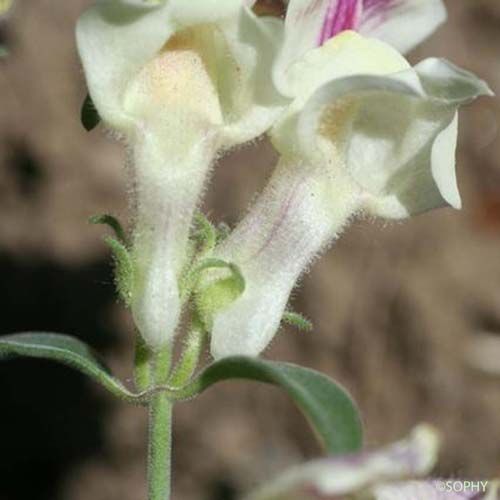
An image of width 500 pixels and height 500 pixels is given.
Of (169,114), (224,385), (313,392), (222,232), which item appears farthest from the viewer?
(224,385)

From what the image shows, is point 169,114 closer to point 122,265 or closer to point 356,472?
point 122,265

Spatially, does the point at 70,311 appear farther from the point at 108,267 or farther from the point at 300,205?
the point at 300,205

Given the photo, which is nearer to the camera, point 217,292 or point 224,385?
point 217,292

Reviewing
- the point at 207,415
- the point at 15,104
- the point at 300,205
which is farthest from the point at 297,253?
the point at 15,104

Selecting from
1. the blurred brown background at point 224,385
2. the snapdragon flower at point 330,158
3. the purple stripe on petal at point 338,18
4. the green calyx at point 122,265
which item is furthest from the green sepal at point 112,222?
the blurred brown background at point 224,385

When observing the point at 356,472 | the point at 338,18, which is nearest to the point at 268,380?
the point at 356,472

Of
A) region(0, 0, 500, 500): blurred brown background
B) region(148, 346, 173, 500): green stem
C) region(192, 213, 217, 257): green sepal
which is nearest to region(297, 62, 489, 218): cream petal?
region(192, 213, 217, 257): green sepal
